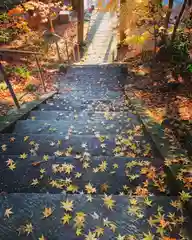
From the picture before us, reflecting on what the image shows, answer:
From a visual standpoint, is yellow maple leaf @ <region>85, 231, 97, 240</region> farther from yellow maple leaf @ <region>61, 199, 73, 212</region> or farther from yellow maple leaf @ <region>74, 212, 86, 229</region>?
yellow maple leaf @ <region>61, 199, 73, 212</region>

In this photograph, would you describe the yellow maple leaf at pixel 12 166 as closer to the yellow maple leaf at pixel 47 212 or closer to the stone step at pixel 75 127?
the yellow maple leaf at pixel 47 212

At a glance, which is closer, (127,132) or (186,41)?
(127,132)

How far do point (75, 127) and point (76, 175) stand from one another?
152 cm

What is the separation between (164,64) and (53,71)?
4.81 m

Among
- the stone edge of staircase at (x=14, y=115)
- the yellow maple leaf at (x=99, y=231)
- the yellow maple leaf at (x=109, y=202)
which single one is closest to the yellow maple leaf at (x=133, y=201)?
the yellow maple leaf at (x=109, y=202)

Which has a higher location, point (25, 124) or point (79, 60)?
point (25, 124)

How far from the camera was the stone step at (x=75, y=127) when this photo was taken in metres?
3.84

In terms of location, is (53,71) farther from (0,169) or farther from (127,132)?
(0,169)

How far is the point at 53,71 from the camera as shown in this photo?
9242 mm

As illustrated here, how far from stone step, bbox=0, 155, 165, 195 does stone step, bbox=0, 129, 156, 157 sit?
0.31m

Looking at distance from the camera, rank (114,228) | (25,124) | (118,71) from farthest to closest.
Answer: (118,71)
(25,124)
(114,228)

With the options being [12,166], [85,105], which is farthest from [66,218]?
[85,105]

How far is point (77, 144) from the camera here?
10.8ft

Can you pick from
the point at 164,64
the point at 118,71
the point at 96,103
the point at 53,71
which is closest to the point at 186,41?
the point at 164,64
